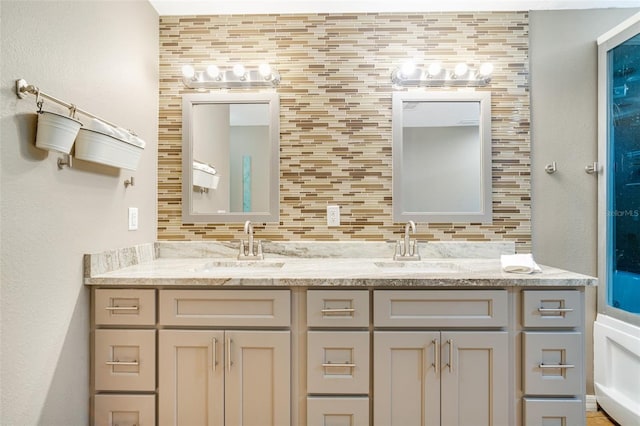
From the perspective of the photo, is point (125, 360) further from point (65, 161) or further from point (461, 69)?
point (461, 69)

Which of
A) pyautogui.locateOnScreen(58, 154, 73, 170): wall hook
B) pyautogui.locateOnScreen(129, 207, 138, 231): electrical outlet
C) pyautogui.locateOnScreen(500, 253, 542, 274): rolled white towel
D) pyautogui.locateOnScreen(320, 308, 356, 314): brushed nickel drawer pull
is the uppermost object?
pyautogui.locateOnScreen(58, 154, 73, 170): wall hook

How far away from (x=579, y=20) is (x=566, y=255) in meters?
1.37

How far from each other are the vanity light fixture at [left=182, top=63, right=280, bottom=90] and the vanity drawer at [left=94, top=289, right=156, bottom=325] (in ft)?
4.08

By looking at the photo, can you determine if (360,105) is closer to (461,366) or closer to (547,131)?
(547,131)

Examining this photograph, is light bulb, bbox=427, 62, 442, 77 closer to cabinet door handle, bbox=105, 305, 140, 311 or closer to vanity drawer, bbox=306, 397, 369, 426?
vanity drawer, bbox=306, 397, 369, 426

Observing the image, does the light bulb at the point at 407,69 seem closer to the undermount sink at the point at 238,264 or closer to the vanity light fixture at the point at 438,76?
the vanity light fixture at the point at 438,76

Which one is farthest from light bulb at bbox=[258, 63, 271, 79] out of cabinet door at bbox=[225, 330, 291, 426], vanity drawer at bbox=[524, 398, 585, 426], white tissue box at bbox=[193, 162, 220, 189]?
vanity drawer at bbox=[524, 398, 585, 426]

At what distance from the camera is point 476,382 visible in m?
1.54

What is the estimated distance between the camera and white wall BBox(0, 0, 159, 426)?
1.15 meters

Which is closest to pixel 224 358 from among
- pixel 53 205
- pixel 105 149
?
pixel 53 205

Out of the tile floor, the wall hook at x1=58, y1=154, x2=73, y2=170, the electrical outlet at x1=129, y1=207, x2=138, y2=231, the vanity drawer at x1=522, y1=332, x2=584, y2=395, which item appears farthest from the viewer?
the tile floor

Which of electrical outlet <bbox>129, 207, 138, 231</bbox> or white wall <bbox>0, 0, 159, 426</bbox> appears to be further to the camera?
electrical outlet <bbox>129, 207, 138, 231</bbox>

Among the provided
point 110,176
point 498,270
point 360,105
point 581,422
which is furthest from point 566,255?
point 110,176

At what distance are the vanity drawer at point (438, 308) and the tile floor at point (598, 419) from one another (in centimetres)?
113
